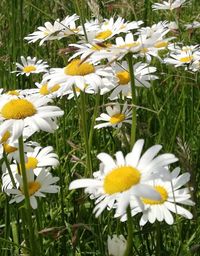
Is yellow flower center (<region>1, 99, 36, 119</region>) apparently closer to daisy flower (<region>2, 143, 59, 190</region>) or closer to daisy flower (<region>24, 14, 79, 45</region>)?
daisy flower (<region>2, 143, 59, 190</region>)


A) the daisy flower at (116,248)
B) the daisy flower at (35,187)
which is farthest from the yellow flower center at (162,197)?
the daisy flower at (35,187)

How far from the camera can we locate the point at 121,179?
1.01m

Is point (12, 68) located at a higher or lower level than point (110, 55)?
lower

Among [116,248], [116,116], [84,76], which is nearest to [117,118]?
[116,116]

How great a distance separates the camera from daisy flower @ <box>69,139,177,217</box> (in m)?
0.96

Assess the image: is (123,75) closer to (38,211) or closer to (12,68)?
(38,211)

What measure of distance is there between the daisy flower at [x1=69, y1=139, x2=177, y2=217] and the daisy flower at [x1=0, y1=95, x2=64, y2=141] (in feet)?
0.84

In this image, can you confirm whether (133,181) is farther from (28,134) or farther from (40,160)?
(40,160)

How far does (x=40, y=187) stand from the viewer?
1.41m

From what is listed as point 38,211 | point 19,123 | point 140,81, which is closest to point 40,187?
point 38,211

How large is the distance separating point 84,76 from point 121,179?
57 centimetres

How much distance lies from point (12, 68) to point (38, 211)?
4.41ft

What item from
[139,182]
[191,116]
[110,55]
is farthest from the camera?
[191,116]

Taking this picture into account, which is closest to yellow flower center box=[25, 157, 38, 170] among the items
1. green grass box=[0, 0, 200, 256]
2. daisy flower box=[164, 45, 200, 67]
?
green grass box=[0, 0, 200, 256]
